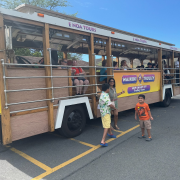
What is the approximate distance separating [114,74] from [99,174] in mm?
3257

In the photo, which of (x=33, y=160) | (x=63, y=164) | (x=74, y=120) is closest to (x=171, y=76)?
(x=74, y=120)

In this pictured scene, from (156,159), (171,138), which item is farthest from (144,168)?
(171,138)

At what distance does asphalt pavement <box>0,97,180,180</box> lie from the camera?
2.71 meters

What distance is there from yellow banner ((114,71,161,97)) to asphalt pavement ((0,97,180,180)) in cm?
161

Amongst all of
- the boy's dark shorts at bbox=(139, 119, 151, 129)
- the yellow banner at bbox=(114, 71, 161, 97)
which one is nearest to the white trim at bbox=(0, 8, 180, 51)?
the yellow banner at bbox=(114, 71, 161, 97)

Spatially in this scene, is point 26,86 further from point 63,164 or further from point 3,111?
point 63,164

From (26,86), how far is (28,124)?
2.49 ft

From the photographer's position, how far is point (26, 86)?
3.40m

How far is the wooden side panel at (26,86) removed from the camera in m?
3.21

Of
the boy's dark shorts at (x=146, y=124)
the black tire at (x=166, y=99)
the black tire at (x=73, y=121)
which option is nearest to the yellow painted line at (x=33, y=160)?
the black tire at (x=73, y=121)

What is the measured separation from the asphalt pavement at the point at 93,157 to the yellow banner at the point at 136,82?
161 cm

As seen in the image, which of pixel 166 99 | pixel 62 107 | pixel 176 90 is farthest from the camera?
pixel 176 90

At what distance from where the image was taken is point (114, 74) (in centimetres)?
533

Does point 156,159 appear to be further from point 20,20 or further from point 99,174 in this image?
point 20,20
